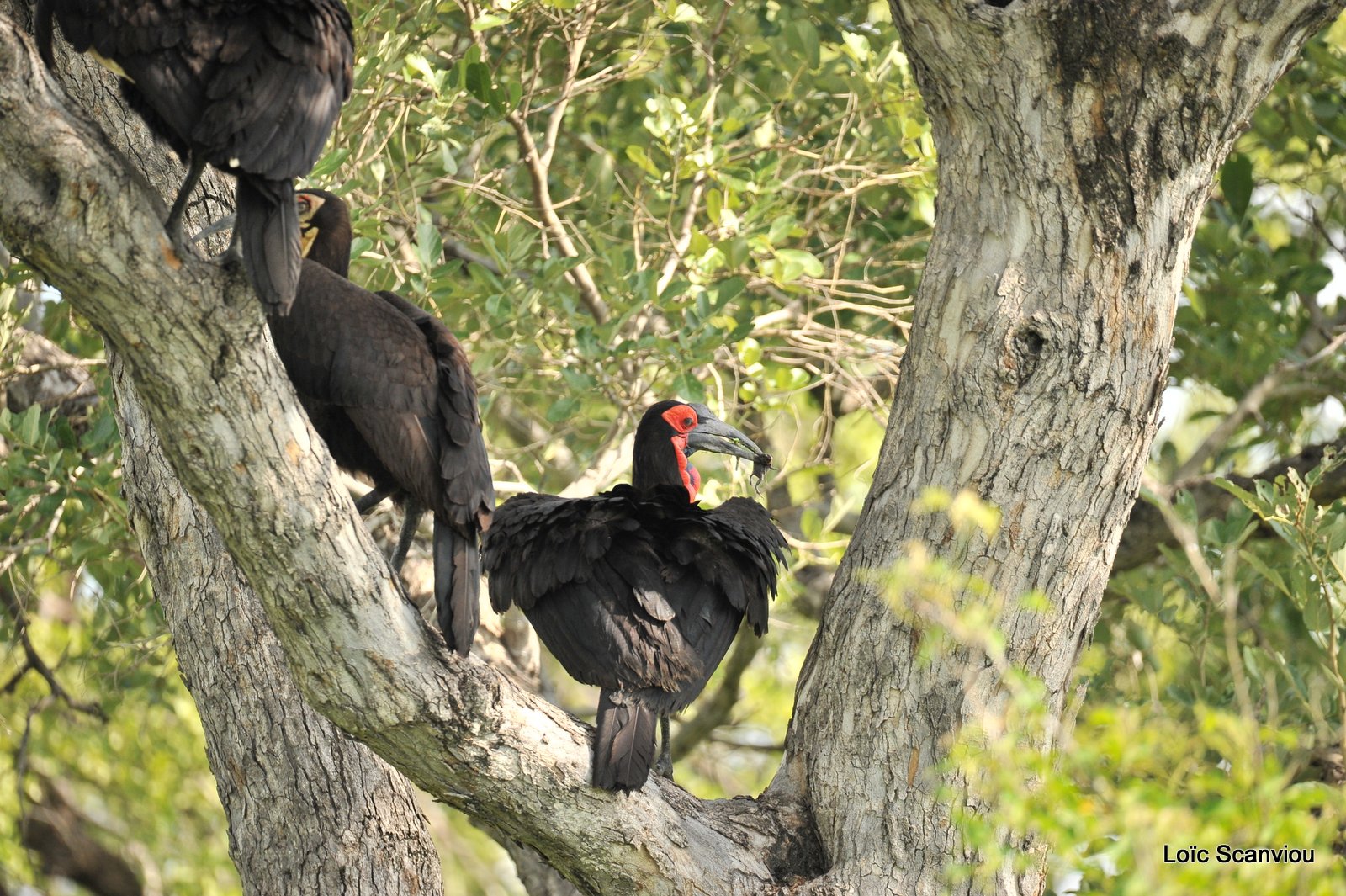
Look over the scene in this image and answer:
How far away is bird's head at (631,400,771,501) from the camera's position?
434 centimetres

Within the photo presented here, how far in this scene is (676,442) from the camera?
4.34 m

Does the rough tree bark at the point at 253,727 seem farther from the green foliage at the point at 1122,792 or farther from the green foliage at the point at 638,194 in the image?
the green foliage at the point at 1122,792

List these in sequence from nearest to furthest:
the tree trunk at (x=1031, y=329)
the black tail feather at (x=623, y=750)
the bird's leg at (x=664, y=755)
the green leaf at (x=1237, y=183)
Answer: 1. the black tail feather at (x=623, y=750)
2. the tree trunk at (x=1031, y=329)
3. the bird's leg at (x=664, y=755)
4. the green leaf at (x=1237, y=183)

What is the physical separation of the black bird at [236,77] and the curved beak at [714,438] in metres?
2.02

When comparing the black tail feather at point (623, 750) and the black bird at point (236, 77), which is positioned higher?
the black bird at point (236, 77)

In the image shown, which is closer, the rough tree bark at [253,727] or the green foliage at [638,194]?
the rough tree bark at [253,727]

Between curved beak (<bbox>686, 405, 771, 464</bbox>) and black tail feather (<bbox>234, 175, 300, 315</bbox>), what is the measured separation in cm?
206

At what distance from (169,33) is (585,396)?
8.60 ft

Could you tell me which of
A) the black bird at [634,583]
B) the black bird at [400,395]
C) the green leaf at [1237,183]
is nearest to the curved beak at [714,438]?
the black bird at [634,583]

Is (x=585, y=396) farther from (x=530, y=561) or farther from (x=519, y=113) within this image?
(x=530, y=561)

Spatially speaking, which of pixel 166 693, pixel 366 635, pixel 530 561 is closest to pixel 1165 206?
pixel 530 561

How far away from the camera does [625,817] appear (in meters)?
2.94

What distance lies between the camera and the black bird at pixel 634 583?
3.40 metres

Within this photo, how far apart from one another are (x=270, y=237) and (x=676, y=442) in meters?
2.14
